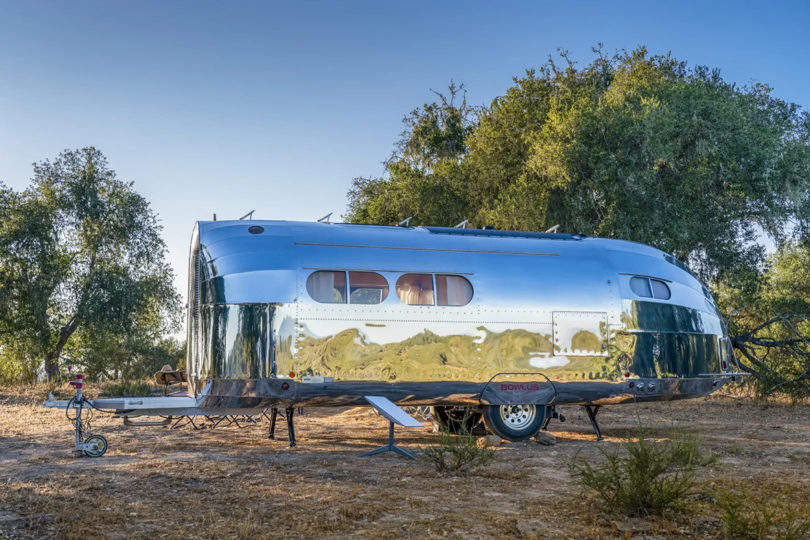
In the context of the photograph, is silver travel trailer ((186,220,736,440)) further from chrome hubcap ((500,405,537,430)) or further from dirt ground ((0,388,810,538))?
dirt ground ((0,388,810,538))

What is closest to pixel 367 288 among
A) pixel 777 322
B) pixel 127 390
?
pixel 127 390

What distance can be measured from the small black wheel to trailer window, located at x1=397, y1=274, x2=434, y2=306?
14.3ft

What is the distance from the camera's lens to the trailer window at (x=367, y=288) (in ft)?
34.5

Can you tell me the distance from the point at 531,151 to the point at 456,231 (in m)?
11.6

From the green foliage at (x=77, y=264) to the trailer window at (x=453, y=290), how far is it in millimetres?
18906

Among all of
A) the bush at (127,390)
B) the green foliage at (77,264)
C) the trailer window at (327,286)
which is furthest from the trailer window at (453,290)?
the green foliage at (77,264)

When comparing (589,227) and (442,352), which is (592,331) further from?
(589,227)

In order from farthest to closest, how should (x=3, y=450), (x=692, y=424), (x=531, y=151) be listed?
(x=531, y=151) → (x=692, y=424) → (x=3, y=450)

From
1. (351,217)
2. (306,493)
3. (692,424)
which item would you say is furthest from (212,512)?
(351,217)

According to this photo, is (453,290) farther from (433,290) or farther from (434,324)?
(434,324)

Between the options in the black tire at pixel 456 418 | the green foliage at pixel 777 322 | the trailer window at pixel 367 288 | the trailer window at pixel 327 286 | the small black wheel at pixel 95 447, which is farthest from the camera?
the green foliage at pixel 777 322

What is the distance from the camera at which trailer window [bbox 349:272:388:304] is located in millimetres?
10516

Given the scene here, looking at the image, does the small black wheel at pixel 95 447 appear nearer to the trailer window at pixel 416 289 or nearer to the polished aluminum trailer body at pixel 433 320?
the polished aluminum trailer body at pixel 433 320

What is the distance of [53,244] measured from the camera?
27094 millimetres
